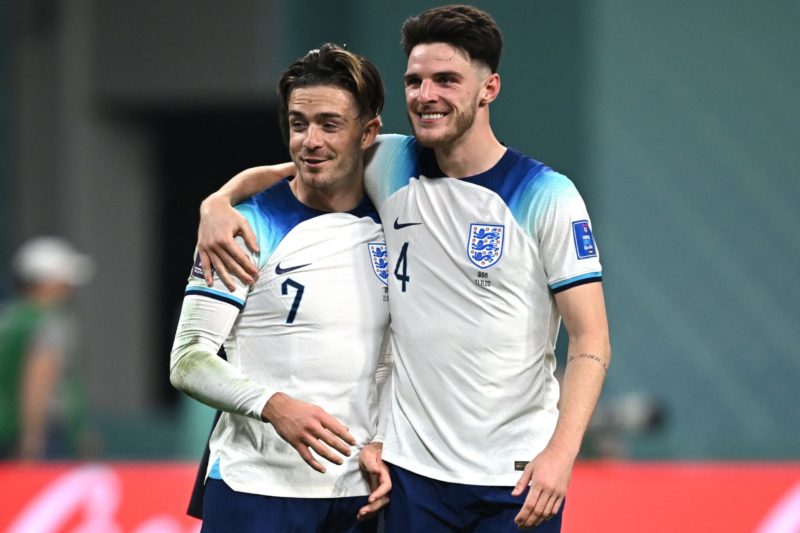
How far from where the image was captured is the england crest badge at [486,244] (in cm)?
406

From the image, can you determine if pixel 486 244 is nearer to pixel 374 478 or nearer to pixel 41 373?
pixel 374 478

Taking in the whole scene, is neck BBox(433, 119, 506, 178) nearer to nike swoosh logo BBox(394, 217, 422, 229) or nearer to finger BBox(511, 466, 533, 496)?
nike swoosh logo BBox(394, 217, 422, 229)

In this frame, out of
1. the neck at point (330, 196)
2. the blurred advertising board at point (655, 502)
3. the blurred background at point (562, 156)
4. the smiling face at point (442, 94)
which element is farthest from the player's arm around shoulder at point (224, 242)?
the blurred background at point (562, 156)

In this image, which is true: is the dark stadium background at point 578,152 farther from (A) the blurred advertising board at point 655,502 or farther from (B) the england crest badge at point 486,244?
(B) the england crest badge at point 486,244

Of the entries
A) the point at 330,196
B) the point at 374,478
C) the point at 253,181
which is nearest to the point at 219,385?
the point at 374,478

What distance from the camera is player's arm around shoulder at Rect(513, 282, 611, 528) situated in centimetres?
381

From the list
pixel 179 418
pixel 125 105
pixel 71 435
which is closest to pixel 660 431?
pixel 71 435

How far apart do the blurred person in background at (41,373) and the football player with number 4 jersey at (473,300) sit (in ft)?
16.8

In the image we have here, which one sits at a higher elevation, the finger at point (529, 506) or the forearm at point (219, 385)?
the forearm at point (219, 385)

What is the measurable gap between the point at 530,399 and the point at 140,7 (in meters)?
10.2

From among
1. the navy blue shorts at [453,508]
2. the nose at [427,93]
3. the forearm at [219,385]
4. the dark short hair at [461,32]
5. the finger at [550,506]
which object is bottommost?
the navy blue shorts at [453,508]

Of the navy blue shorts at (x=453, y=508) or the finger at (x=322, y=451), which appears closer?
the finger at (x=322, y=451)

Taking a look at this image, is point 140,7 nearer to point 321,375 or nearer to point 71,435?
point 71,435

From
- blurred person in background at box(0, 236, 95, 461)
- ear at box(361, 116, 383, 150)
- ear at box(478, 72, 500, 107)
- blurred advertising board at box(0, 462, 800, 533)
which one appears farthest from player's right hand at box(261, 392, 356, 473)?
blurred person in background at box(0, 236, 95, 461)
